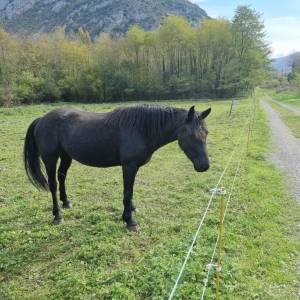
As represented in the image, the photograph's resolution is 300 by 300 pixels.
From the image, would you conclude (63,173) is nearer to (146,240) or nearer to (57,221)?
(57,221)

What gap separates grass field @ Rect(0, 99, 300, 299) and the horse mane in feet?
5.81

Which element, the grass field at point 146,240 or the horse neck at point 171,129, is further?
the horse neck at point 171,129

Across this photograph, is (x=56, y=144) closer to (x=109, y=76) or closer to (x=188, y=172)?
(x=188, y=172)

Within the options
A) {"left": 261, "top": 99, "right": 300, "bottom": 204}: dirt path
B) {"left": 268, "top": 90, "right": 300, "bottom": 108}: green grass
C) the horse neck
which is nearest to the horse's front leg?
the horse neck

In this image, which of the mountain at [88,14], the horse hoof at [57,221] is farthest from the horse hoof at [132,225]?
the mountain at [88,14]

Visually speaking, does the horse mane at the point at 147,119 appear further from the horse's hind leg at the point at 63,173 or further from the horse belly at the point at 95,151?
the horse's hind leg at the point at 63,173

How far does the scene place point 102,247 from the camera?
15.3ft

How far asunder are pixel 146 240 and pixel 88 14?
173098 millimetres

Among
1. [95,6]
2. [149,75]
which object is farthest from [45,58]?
[95,6]

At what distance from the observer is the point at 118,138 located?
17.5 feet

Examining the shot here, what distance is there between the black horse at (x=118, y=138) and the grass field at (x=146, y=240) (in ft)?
1.97

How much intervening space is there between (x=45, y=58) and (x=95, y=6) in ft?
417

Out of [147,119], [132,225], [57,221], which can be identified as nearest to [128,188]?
[132,225]

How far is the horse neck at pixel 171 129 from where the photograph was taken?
5.00 m
